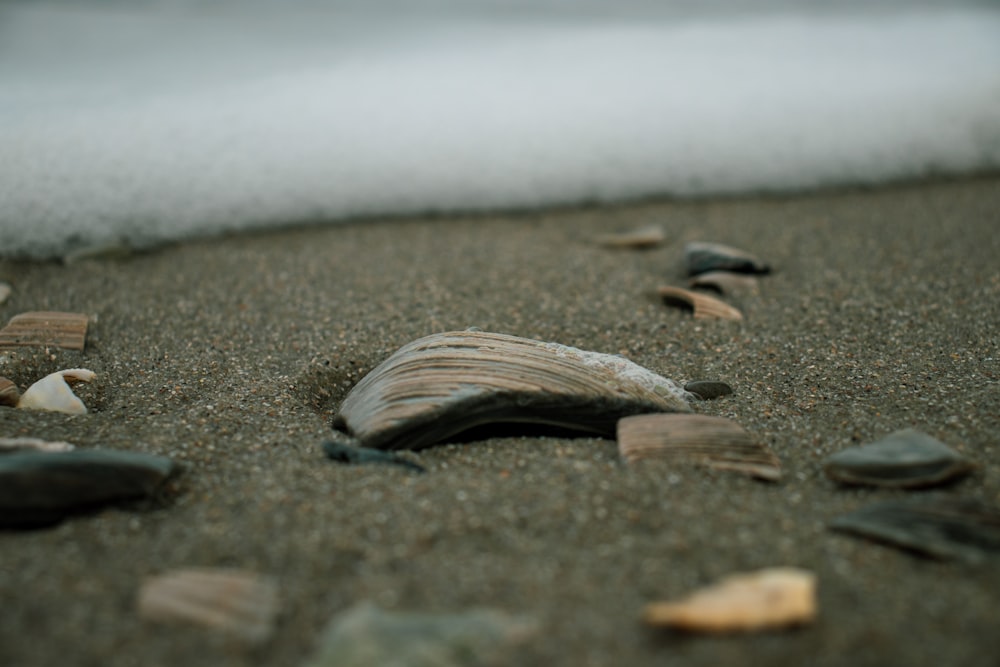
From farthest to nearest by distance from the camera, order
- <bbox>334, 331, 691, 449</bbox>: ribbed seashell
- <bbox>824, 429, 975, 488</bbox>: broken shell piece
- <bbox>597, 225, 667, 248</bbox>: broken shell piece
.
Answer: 1. <bbox>597, 225, 667, 248</bbox>: broken shell piece
2. <bbox>334, 331, 691, 449</bbox>: ribbed seashell
3. <bbox>824, 429, 975, 488</bbox>: broken shell piece

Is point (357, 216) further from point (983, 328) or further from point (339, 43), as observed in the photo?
point (983, 328)

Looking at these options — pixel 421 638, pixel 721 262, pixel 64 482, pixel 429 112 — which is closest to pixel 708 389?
pixel 721 262

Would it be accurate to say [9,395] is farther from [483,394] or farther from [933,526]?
[933,526]

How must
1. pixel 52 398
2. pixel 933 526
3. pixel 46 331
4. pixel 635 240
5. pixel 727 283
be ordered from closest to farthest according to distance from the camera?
pixel 933 526 → pixel 52 398 → pixel 46 331 → pixel 727 283 → pixel 635 240

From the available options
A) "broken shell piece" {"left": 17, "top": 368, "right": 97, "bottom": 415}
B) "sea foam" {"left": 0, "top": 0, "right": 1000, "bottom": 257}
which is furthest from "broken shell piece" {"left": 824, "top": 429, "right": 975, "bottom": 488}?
"sea foam" {"left": 0, "top": 0, "right": 1000, "bottom": 257}

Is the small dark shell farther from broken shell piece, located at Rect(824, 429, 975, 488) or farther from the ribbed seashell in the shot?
broken shell piece, located at Rect(824, 429, 975, 488)
